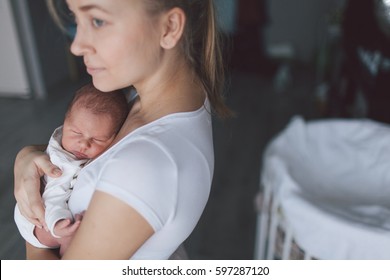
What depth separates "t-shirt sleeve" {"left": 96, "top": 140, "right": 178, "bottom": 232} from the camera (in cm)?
27

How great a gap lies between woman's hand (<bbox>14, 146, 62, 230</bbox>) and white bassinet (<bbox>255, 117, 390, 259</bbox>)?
712 millimetres

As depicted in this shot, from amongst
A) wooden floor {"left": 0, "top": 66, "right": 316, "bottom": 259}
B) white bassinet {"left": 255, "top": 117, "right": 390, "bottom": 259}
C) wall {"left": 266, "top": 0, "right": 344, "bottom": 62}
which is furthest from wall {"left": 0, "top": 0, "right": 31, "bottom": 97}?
wall {"left": 266, "top": 0, "right": 344, "bottom": 62}

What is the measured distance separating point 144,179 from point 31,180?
7cm

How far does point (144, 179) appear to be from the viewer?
0.28m

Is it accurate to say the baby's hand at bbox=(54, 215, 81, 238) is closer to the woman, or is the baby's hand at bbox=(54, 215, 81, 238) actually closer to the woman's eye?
the woman

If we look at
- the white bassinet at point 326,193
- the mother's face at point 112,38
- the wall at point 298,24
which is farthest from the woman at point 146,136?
the wall at point 298,24

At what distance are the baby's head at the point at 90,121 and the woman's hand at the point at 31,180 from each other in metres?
0.02

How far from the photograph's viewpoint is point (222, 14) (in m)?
0.29

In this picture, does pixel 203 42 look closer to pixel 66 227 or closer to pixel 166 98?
pixel 166 98

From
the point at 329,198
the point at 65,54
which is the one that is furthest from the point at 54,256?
the point at 329,198

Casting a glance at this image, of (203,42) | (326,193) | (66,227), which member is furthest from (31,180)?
(326,193)
